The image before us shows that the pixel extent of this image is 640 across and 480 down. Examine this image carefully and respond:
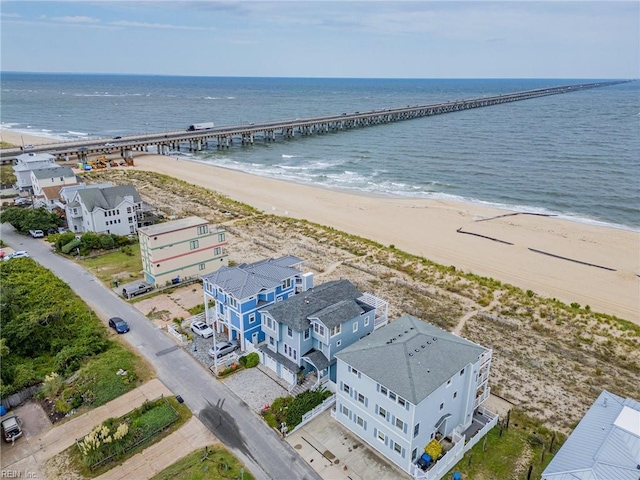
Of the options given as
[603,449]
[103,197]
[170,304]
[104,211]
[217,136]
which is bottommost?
[170,304]

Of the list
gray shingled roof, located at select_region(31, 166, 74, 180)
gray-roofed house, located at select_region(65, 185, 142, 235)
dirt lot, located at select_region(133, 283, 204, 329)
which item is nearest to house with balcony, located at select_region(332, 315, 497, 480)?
dirt lot, located at select_region(133, 283, 204, 329)

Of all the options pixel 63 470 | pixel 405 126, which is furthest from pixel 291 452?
pixel 405 126

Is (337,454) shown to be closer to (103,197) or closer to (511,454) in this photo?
(511,454)

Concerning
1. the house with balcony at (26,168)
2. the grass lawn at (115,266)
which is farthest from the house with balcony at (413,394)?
the house with balcony at (26,168)

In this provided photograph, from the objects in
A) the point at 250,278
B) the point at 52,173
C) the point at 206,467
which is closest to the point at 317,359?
the point at 250,278

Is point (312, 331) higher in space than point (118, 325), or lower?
higher

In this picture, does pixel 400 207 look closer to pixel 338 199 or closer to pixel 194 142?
pixel 338 199

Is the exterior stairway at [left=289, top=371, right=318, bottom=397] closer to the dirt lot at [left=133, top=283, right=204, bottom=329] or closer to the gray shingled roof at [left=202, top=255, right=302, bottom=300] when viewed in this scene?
the gray shingled roof at [left=202, top=255, right=302, bottom=300]
